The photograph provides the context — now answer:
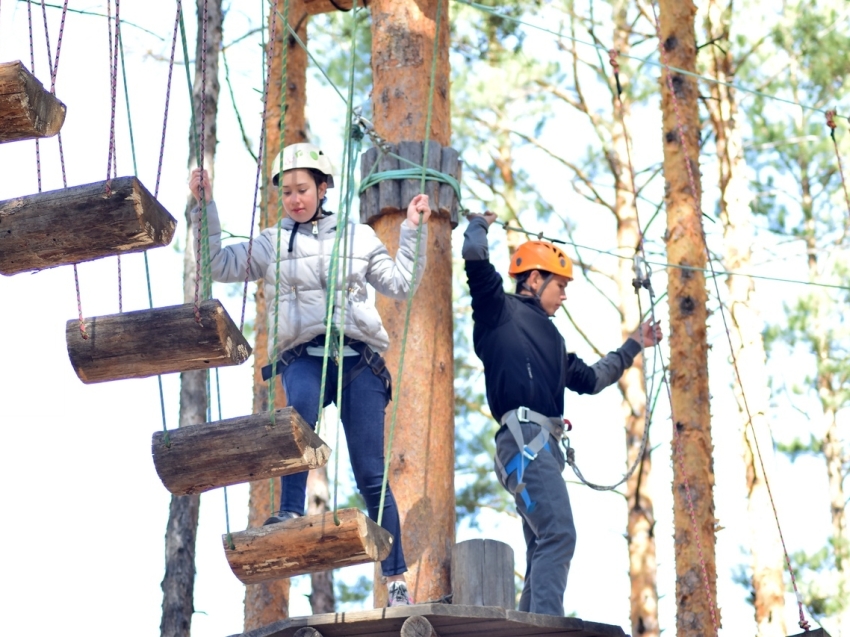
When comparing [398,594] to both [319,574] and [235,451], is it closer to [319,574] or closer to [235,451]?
[235,451]

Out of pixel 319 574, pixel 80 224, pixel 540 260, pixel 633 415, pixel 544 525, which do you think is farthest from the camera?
pixel 633 415

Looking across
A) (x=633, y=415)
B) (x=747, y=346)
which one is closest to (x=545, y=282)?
(x=747, y=346)

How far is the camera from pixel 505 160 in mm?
13859

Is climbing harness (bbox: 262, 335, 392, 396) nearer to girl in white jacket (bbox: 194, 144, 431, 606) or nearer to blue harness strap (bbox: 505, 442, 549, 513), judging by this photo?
girl in white jacket (bbox: 194, 144, 431, 606)

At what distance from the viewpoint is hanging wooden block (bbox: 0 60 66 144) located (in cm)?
406

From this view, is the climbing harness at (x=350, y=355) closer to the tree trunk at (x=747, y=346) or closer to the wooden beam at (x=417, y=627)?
the wooden beam at (x=417, y=627)

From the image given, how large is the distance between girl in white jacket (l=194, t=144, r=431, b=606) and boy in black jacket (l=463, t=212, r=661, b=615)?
53 centimetres

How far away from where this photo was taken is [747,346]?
10.8 meters

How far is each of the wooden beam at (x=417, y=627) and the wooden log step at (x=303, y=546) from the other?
0.23 metres

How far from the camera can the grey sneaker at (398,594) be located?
15.2ft

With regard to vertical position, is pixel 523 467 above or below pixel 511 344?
below

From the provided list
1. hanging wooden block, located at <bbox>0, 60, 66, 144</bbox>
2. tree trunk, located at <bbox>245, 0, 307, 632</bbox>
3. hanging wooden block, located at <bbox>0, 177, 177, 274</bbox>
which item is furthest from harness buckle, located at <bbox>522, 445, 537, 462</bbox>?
tree trunk, located at <bbox>245, 0, 307, 632</bbox>

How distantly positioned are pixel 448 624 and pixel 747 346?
274 inches

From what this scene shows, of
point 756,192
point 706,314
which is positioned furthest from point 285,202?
point 756,192
